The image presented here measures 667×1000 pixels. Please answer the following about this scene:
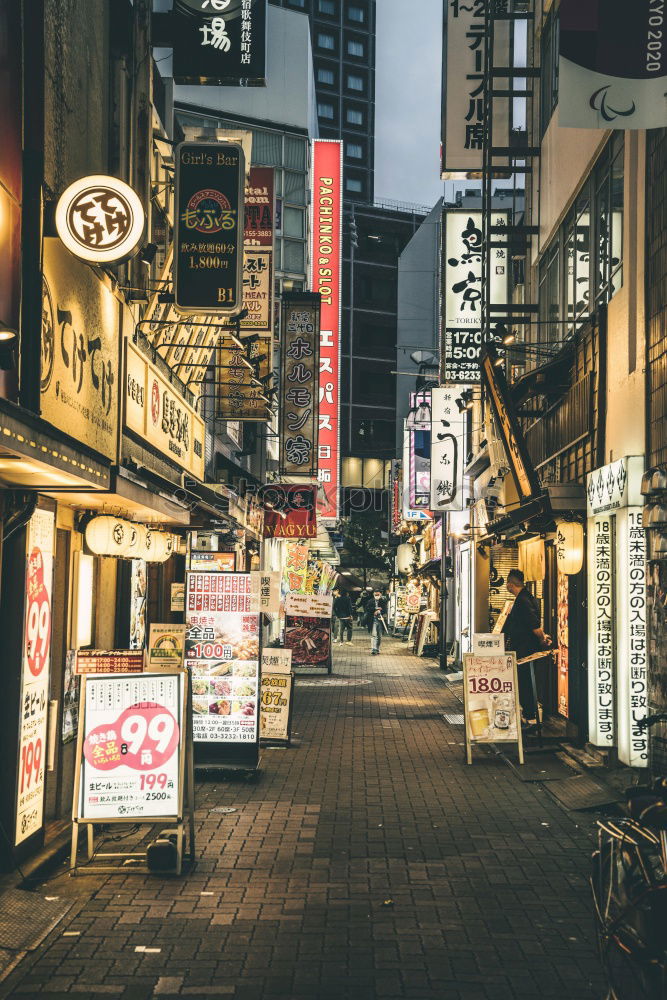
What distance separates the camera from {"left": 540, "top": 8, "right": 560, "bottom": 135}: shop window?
54.1 feet

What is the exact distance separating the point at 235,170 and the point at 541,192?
9.31 meters

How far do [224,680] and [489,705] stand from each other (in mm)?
3534

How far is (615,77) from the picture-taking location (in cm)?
789

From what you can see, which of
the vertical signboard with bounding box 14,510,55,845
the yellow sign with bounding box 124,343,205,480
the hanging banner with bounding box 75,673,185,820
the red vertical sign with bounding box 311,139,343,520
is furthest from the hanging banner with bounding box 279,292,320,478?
the hanging banner with bounding box 75,673,185,820

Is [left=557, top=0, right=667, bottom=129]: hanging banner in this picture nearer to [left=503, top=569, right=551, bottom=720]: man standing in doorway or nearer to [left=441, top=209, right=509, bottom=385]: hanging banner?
[left=503, top=569, right=551, bottom=720]: man standing in doorway

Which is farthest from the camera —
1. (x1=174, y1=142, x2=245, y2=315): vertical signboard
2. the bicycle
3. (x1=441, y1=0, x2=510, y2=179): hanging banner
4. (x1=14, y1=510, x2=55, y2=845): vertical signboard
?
(x1=441, y1=0, x2=510, y2=179): hanging banner

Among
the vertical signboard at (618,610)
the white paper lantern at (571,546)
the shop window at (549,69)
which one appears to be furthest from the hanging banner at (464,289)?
the vertical signboard at (618,610)

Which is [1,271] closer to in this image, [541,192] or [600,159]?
[600,159]

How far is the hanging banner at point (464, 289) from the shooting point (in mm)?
19938

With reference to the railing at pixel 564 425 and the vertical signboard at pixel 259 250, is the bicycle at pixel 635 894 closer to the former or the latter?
the railing at pixel 564 425

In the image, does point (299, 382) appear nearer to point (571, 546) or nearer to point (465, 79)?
point (465, 79)

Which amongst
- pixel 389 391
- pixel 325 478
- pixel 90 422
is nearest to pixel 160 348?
pixel 90 422

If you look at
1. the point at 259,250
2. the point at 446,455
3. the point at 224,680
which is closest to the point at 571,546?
the point at 224,680

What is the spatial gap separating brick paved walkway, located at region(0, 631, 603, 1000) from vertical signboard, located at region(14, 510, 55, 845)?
28.4 inches
